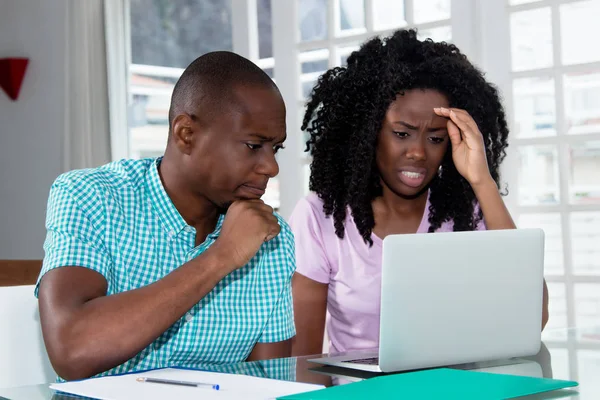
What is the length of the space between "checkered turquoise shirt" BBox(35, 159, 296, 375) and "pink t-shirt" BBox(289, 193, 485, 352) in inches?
13.8

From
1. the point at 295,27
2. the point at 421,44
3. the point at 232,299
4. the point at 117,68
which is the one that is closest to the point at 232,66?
the point at 232,299

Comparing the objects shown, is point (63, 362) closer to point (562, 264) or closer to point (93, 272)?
point (93, 272)

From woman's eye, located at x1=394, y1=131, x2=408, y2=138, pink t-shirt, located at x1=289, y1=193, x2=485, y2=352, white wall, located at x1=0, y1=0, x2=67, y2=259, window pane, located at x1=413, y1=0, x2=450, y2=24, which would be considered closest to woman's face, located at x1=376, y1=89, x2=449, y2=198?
woman's eye, located at x1=394, y1=131, x2=408, y2=138

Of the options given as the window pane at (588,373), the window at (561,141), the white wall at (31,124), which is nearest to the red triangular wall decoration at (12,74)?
the white wall at (31,124)

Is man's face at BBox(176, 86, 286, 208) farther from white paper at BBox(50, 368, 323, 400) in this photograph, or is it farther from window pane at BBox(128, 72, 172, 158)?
window pane at BBox(128, 72, 172, 158)

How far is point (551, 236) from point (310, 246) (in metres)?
1.26

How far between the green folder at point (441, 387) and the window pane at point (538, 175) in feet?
6.23

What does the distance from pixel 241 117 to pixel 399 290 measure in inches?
18.5

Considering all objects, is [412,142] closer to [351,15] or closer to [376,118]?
[376,118]

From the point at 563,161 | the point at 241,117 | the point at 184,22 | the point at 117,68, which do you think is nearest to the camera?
the point at 241,117

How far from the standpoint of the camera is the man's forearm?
4.15 feet

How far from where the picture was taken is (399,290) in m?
1.26

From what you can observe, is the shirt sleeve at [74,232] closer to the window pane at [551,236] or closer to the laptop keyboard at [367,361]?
the laptop keyboard at [367,361]

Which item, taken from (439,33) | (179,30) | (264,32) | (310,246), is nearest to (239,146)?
(310,246)
